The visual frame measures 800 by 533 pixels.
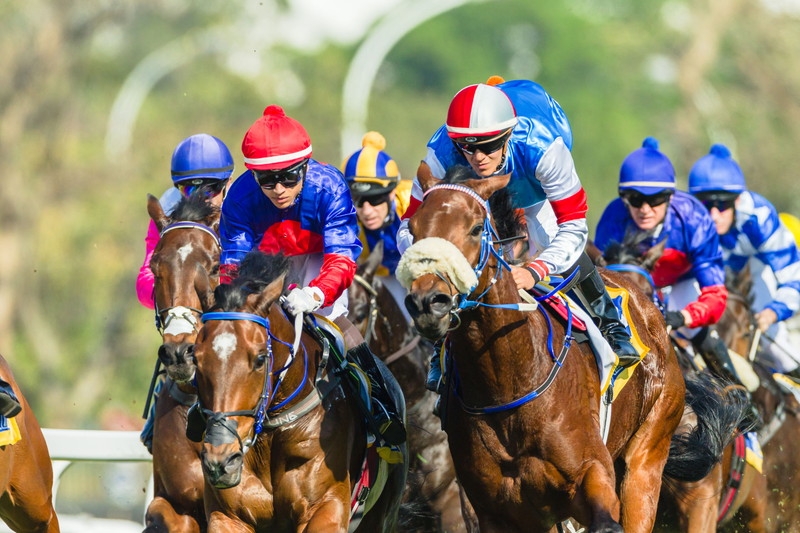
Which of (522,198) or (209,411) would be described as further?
(522,198)

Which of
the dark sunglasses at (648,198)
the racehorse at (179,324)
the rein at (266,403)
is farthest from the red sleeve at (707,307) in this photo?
the racehorse at (179,324)

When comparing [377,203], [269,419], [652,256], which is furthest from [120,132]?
[269,419]

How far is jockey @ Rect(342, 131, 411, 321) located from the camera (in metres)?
8.50

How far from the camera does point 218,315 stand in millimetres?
5000

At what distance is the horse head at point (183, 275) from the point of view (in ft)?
17.1

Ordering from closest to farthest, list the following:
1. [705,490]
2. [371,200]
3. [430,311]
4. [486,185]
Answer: [430,311] → [486,185] → [705,490] → [371,200]

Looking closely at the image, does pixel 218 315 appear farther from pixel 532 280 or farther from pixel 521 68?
pixel 521 68

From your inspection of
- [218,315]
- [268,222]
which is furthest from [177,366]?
[268,222]

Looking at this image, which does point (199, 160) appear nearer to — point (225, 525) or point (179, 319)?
point (179, 319)

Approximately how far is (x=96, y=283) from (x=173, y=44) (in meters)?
7.18

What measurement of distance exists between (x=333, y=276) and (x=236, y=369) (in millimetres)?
1039

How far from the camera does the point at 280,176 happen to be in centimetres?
595

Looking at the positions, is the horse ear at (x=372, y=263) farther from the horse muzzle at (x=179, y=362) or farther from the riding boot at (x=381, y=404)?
the horse muzzle at (x=179, y=362)

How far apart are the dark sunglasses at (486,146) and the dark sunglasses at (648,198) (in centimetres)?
255
